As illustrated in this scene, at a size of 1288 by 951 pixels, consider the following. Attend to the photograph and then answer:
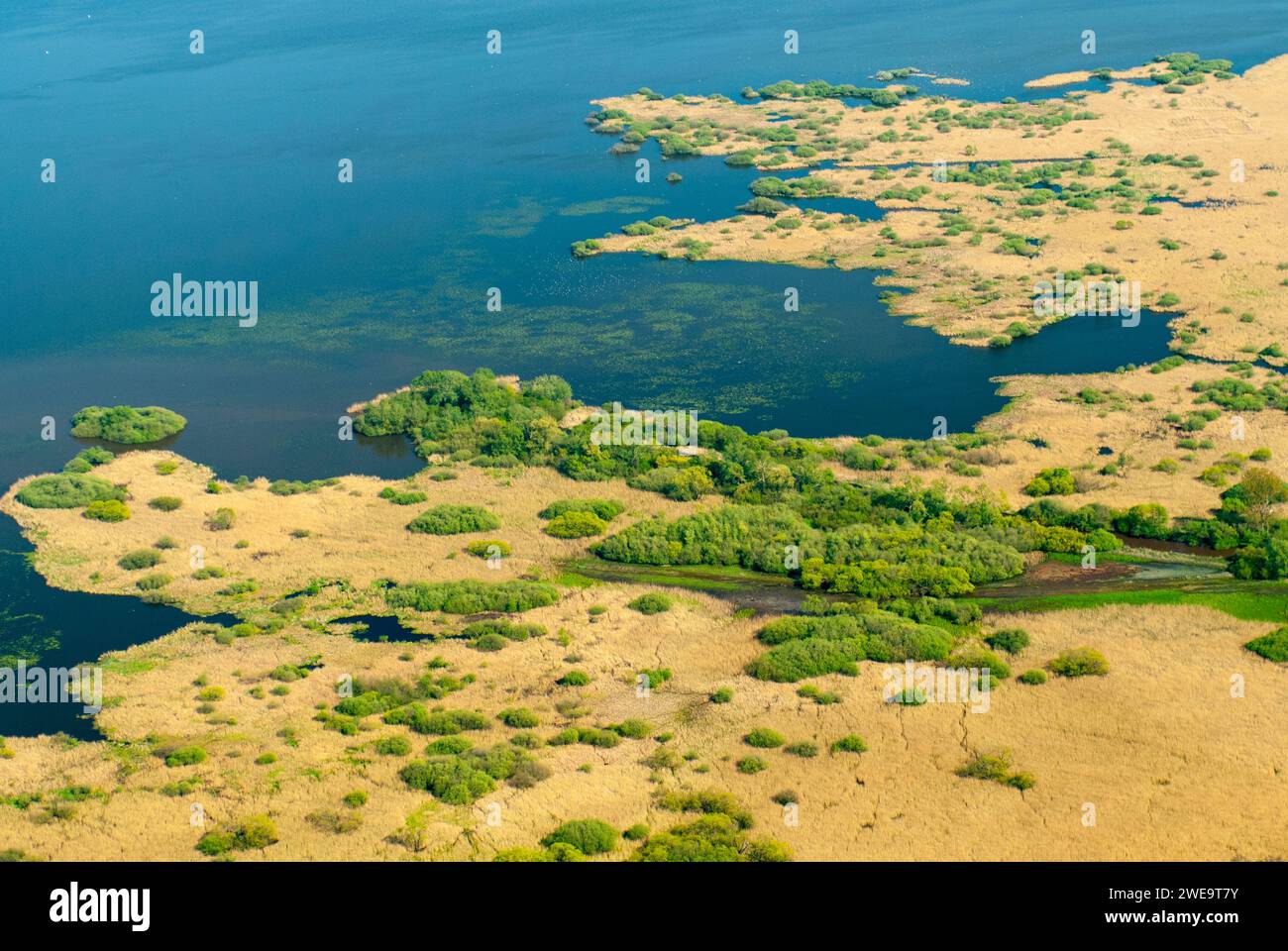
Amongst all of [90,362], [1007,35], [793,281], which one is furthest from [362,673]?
[1007,35]

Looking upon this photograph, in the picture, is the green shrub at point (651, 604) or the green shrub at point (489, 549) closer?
the green shrub at point (651, 604)

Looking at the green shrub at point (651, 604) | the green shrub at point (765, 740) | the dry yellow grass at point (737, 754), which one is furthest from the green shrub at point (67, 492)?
the green shrub at point (765, 740)

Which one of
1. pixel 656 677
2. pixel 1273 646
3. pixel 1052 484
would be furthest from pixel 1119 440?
pixel 656 677

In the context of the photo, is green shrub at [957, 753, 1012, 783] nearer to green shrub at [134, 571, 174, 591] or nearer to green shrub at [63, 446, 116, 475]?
green shrub at [134, 571, 174, 591]

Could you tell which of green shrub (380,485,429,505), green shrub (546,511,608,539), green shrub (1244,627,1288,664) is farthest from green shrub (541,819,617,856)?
green shrub (380,485,429,505)

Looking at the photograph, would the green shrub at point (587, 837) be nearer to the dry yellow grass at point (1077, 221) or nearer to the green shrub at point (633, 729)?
the green shrub at point (633, 729)
